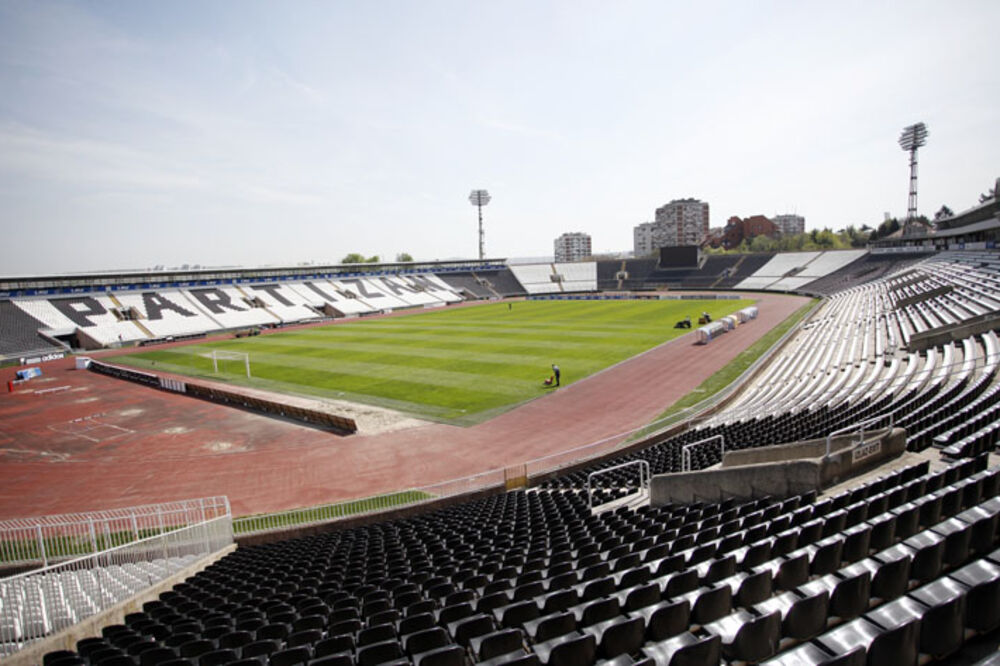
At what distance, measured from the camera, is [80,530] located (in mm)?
16547

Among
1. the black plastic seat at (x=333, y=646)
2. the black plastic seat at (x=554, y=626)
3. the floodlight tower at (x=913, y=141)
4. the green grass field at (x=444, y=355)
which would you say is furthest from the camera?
the floodlight tower at (x=913, y=141)

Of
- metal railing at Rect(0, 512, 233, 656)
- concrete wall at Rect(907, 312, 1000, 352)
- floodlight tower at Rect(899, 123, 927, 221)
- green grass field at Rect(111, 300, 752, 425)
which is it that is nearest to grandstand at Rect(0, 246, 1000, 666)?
metal railing at Rect(0, 512, 233, 656)

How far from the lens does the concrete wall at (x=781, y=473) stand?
9586 mm

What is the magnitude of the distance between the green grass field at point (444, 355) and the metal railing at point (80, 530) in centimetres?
1249

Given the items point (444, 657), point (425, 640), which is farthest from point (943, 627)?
point (425, 640)

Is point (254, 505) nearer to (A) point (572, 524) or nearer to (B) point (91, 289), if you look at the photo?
(A) point (572, 524)

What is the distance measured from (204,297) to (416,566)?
7969 cm

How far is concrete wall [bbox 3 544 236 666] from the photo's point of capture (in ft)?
26.9

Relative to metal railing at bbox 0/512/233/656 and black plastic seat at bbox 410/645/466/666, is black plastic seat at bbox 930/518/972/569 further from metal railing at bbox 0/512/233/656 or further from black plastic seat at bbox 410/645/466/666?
metal railing at bbox 0/512/233/656

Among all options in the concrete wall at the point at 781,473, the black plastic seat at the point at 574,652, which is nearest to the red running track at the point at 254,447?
the concrete wall at the point at 781,473

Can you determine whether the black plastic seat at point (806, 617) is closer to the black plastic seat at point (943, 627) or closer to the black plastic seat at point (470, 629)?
the black plastic seat at point (943, 627)

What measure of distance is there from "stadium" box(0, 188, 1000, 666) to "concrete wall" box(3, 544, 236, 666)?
6 centimetres

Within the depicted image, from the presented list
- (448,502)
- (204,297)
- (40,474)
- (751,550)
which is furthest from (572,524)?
(204,297)

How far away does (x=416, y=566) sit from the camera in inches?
378
